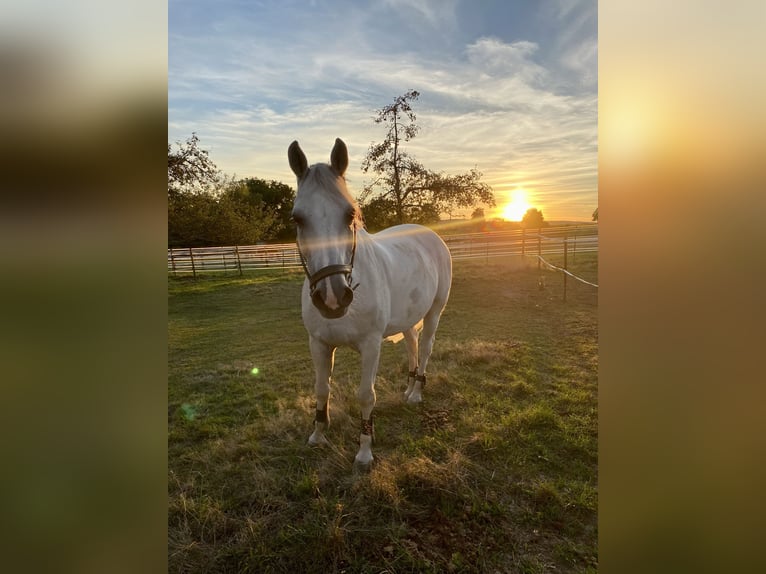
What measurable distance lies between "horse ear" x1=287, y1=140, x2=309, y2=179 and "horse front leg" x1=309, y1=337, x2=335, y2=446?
1.37 m

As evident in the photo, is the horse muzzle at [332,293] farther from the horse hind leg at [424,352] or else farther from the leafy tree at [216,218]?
the leafy tree at [216,218]

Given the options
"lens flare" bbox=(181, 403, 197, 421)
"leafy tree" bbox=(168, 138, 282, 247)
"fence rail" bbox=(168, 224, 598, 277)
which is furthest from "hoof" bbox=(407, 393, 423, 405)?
"fence rail" bbox=(168, 224, 598, 277)

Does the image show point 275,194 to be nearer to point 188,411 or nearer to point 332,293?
point 188,411

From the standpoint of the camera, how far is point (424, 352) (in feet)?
14.6

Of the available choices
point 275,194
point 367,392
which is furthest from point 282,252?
point 367,392

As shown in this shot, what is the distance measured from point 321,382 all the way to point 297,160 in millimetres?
1864

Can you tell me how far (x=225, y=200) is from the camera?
11320mm

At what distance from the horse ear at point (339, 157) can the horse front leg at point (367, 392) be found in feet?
4.43

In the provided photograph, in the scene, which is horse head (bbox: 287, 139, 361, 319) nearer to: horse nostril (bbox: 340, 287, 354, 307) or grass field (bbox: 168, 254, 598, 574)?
horse nostril (bbox: 340, 287, 354, 307)
